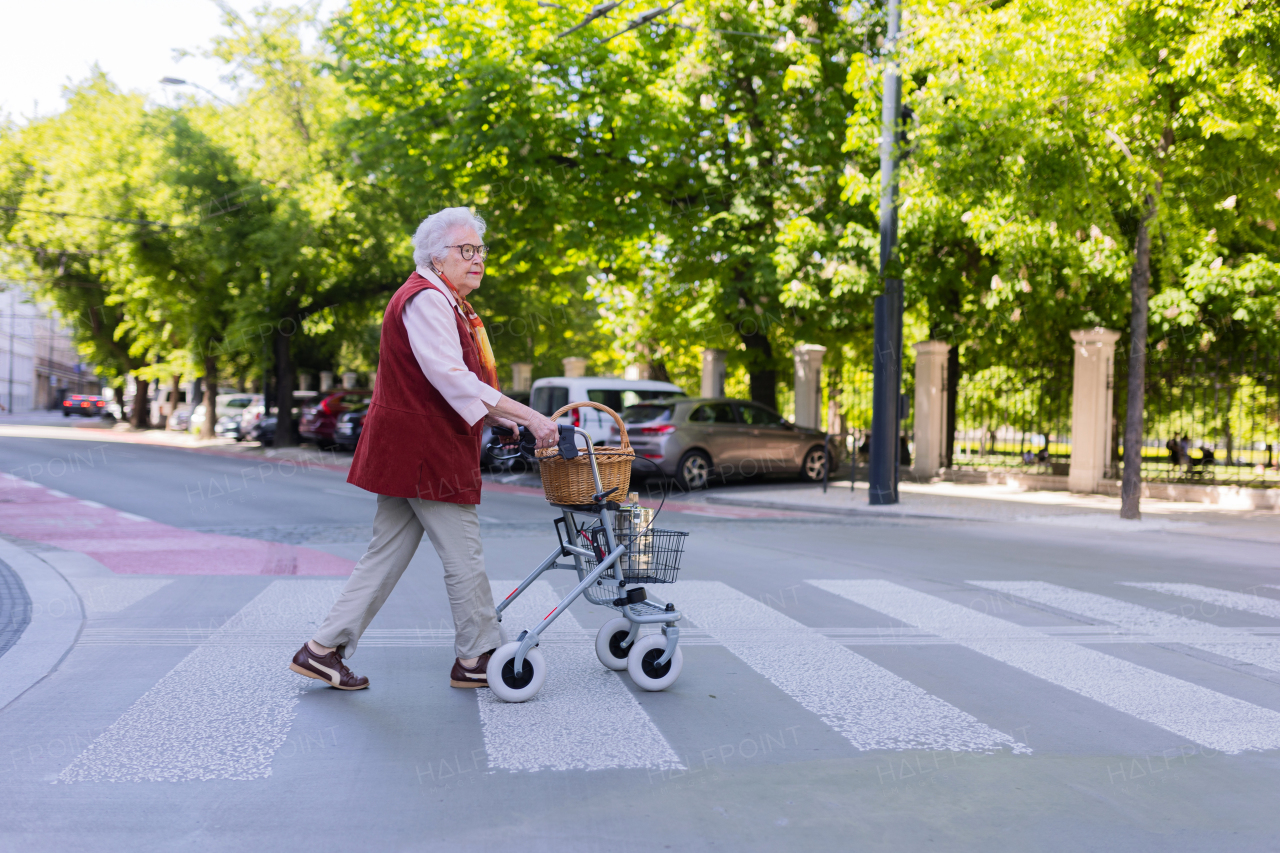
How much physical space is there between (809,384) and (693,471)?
639 cm

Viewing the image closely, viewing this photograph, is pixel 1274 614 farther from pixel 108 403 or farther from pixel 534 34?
pixel 108 403

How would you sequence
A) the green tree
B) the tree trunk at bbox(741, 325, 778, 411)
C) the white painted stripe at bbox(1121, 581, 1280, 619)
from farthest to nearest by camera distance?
the tree trunk at bbox(741, 325, 778, 411)
the green tree
the white painted stripe at bbox(1121, 581, 1280, 619)

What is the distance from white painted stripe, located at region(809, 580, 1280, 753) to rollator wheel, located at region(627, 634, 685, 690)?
70.7 inches

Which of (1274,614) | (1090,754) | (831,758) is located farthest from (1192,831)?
(1274,614)

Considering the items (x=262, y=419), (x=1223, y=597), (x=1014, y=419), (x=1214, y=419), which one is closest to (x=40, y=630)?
(x=1223, y=597)

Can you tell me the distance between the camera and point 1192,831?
349 centimetres

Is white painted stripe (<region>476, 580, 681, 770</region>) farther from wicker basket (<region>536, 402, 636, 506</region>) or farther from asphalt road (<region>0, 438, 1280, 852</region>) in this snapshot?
wicker basket (<region>536, 402, 636, 506</region>)

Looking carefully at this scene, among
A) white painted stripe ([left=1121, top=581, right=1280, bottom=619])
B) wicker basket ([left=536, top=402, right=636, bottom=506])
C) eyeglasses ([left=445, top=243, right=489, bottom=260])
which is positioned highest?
eyeglasses ([left=445, top=243, right=489, bottom=260])

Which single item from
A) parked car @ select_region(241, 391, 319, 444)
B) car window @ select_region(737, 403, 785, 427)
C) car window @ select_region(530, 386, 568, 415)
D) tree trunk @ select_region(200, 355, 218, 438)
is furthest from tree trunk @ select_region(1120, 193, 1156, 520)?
tree trunk @ select_region(200, 355, 218, 438)

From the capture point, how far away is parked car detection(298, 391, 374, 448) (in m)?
31.1

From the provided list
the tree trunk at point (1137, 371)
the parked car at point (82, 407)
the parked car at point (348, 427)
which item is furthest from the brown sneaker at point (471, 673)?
the parked car at point (82, 407)

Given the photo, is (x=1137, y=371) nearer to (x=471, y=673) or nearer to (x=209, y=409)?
(x=471, y=673)

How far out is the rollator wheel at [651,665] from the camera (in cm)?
496

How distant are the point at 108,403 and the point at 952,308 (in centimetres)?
6509
